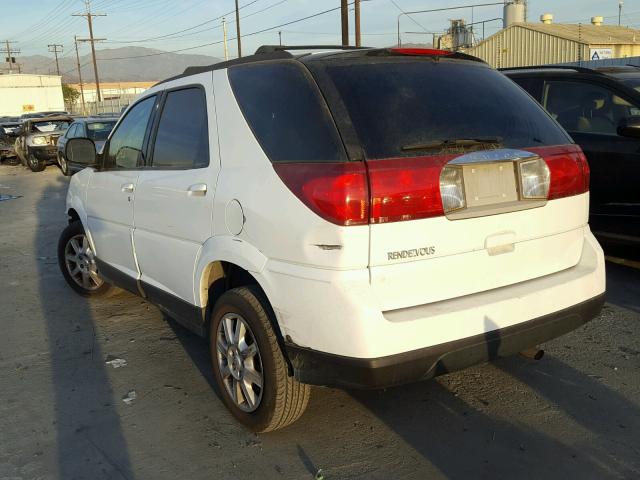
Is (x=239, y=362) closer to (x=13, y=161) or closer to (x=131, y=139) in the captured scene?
(x=131, y=139)

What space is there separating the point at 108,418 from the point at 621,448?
271cm

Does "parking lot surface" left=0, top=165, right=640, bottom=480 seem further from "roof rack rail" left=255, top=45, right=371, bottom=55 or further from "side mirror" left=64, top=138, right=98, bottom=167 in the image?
"roof rack rail" left=255, top=45, right=371, bottom=55

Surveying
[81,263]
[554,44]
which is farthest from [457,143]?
[554,44]

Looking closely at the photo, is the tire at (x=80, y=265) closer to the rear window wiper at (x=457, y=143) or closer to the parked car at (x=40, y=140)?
the rear window wiper at (x=457, y=143)

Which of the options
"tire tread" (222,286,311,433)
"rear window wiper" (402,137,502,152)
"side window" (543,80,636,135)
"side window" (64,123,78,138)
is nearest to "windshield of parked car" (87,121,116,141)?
"side window" (64,123,78,138)

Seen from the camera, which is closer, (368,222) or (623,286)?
(368,222)

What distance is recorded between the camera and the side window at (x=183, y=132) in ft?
11.6

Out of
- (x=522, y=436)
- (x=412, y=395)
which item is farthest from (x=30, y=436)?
(x=522, y=436)

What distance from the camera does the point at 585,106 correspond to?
5.80m

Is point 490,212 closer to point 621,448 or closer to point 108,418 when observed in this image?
point 621,448

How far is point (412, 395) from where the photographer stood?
3688mm

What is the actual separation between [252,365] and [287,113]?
4.22ft

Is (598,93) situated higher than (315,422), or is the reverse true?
(598,93)

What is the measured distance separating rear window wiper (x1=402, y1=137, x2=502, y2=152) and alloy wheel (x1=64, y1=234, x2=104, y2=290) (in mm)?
3730
